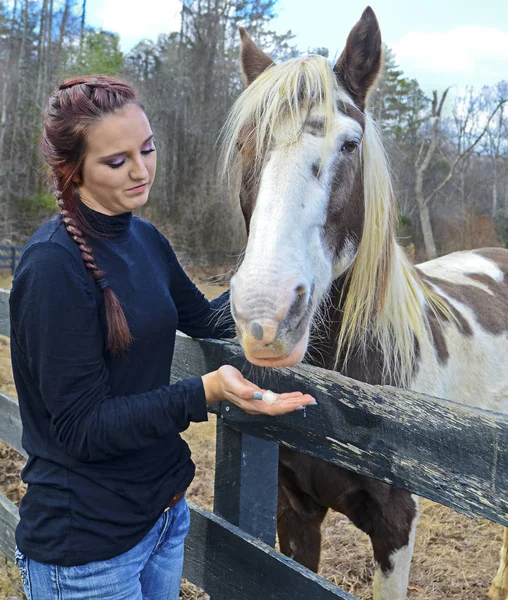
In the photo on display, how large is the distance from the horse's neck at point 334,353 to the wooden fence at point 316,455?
532mm

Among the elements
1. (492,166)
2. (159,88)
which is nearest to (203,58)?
(159,88)

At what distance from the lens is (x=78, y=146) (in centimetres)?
143

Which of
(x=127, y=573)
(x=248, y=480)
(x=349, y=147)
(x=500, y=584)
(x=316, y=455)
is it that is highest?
(x=349, y=147)

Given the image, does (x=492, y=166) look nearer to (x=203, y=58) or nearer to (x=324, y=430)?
(x=203, y=58)

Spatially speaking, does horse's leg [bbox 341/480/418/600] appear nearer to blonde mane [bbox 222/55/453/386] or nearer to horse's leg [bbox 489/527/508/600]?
blonde mane [bbox 222/55/453/386]

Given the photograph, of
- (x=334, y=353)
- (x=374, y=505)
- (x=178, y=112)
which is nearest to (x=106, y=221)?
(x=334, y=353)

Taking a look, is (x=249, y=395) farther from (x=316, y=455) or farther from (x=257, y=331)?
(x=316, y=455)

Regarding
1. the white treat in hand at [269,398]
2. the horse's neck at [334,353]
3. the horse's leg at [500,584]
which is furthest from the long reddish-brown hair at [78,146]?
the horse's leg at [500,584]

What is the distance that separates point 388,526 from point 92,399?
136 centimetres

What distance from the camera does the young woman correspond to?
1.34 meters

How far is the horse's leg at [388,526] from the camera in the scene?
6.91 feet

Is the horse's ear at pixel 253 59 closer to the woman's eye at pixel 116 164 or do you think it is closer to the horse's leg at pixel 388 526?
the woman's eye at pixel 116 164

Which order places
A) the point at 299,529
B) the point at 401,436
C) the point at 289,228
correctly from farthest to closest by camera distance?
the point at 299,529, the point at 289,228, the point at 401,436

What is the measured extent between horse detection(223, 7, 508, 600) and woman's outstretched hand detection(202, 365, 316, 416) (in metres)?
0.07
